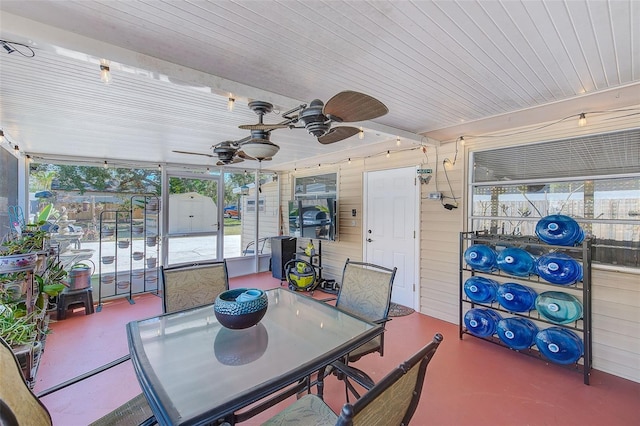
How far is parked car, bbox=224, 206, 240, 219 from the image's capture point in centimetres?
647

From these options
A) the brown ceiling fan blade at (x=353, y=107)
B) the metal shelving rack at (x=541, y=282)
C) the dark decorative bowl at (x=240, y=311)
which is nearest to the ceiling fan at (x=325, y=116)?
the brown ceiling fan blade at (x=353, y=107)

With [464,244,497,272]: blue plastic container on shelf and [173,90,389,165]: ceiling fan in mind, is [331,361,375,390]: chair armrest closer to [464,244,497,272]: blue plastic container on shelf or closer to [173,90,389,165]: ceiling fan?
[173,90,389,165]: ceiling fan

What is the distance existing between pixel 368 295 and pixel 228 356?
1.35 metres

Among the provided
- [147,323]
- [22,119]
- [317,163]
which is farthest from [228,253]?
[147,323]

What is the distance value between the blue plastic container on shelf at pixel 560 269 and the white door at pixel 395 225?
177 cm

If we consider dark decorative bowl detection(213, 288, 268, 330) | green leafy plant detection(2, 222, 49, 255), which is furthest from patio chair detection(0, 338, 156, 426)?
green leafy plant detection(2, 222, 49, 255)

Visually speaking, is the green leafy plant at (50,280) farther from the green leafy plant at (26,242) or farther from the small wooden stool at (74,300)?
the small wooden stool at (74,300)

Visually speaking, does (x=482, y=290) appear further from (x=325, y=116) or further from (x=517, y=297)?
(x=325, y=116)

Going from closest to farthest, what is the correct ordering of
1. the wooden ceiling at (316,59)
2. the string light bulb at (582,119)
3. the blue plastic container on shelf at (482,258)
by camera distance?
1. the wooden ceiling at (316,59)
2. the string light bulb at (582,119)
3. the blue plastic container on shelf at (482,258)

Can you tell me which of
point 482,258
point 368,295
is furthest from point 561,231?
point 368,295

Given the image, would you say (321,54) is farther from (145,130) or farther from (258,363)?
(145,130)

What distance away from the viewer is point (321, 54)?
179 centimetres

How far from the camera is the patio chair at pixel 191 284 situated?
2484mm

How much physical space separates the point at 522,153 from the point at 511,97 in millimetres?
1194
